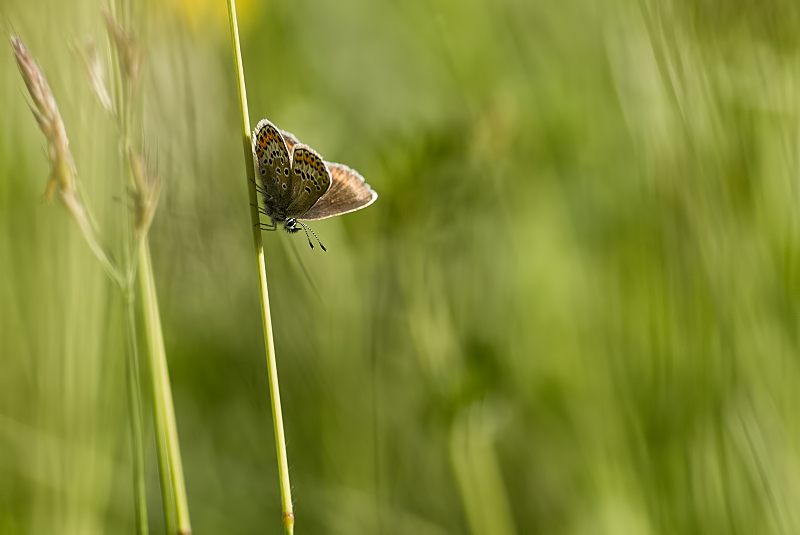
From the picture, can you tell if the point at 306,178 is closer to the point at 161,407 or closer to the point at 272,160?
the point at 272,160

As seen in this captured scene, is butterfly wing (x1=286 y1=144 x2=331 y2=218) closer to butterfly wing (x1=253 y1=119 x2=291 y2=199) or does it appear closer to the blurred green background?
butterfly wing (x1=253 y1=119 x2=291 y2=199)

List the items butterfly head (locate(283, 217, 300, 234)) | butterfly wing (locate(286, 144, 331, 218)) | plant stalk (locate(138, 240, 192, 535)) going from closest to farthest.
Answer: plant stalk (locate(138, 240, 192, 535))
butterfly wing (locate(286, 144, 331, 218))
butterfly head (locate(283, 217, 300, 234))

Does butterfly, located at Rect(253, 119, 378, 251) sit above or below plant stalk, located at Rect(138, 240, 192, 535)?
above

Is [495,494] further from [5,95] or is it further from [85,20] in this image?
[5,95]

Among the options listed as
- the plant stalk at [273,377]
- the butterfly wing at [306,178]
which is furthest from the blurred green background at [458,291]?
the butterfly wing at [306,178]

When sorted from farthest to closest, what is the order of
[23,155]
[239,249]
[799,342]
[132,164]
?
[239,249]
[23,155]
[799,342]
[132,164]

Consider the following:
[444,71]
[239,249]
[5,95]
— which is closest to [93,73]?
[5,95]

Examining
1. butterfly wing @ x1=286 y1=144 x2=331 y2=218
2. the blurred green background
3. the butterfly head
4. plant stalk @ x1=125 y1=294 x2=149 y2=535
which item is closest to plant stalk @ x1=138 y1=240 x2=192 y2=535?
plant stalk @ x1=125 y1=294 x2=149 y2=535
